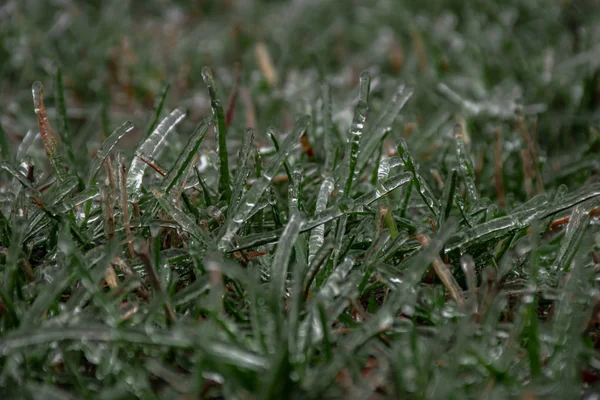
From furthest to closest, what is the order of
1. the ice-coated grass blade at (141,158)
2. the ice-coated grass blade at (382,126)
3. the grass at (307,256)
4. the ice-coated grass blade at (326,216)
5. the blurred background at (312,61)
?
the blurred background at (312,61) → the ice-coated grass blade at (382,126) → the ice-coated grass blade at (141,158) → the ice-coated grass blade at (326,216) → the grass at (307,256)

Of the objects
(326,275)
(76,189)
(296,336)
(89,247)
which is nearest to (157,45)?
(76,189)

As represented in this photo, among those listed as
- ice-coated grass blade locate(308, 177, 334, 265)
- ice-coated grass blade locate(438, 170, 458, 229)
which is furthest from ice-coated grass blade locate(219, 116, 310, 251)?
ice-coated grass blade locate(438, 170, 458, 229)

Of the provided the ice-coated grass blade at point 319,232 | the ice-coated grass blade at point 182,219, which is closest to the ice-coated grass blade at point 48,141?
the ice-coated grass blade at point 182,219

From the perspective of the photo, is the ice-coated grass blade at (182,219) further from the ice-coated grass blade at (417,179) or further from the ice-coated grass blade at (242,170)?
the ice-coated grass blade at (417,179)

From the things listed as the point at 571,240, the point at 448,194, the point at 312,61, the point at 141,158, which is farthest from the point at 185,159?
the point at 312,61

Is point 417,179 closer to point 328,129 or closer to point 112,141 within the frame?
point 328,129

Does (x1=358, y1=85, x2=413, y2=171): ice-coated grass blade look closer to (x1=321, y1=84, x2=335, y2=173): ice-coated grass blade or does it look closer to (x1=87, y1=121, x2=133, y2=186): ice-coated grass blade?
(x1=321, y1=84, x2=335, y2=173): ice-coated grass blade

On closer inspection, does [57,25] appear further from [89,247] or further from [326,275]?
[326,275]
